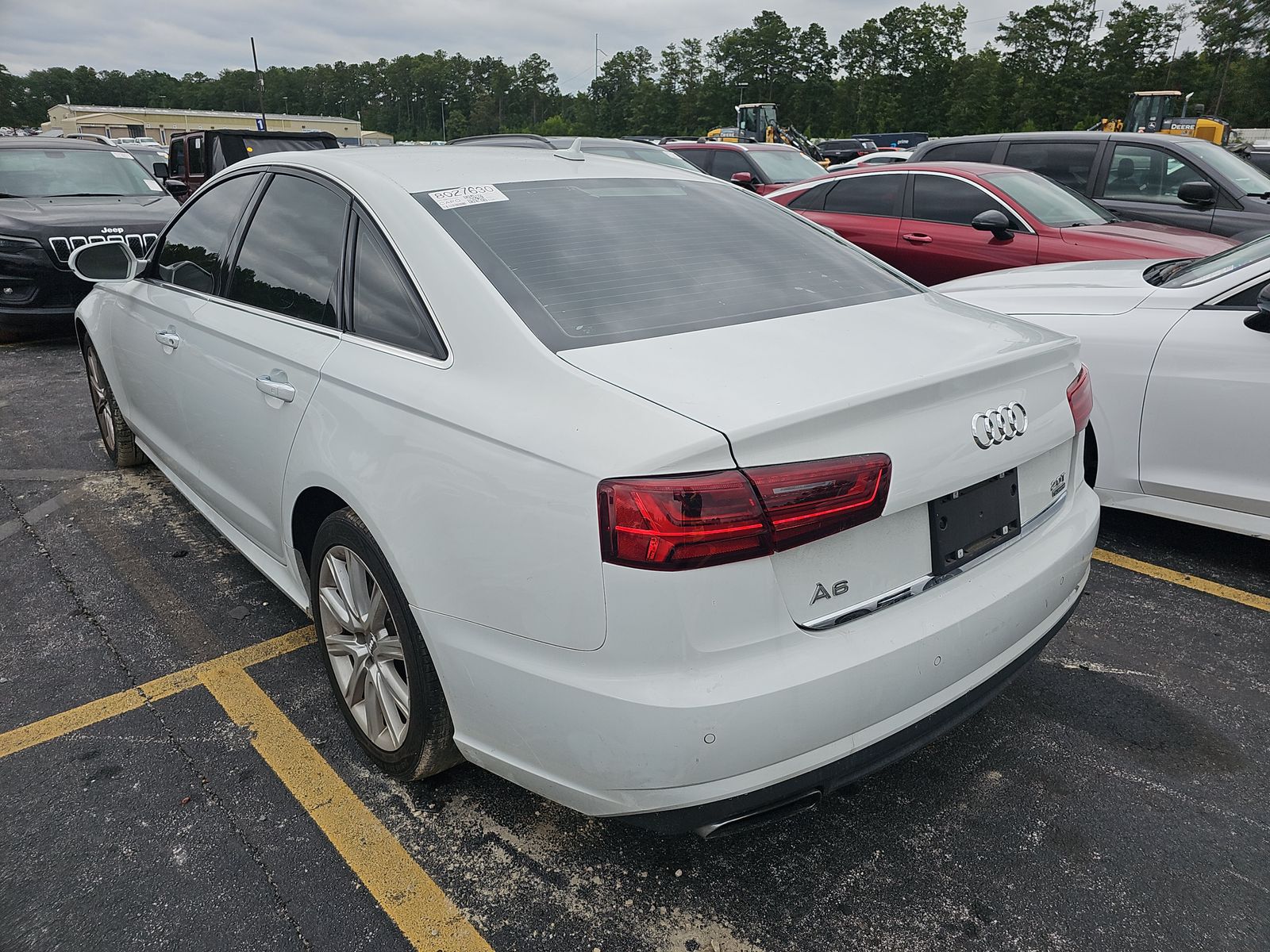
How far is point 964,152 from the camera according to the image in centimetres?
900

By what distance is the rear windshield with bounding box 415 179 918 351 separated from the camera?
2.12 metres

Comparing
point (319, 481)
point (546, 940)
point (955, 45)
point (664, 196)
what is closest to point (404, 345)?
point (319, 481)

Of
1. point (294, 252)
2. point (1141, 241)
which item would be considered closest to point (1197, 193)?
point (1141, 241)

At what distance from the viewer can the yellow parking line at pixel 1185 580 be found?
11.4 feet

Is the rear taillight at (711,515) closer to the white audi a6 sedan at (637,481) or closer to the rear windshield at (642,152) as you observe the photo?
the white audi a6 sedan at (637,481)

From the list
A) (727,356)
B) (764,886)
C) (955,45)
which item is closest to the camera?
(727,356)

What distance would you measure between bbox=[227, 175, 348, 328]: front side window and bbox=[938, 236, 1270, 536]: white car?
9.83 ft

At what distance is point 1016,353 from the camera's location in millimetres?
2180

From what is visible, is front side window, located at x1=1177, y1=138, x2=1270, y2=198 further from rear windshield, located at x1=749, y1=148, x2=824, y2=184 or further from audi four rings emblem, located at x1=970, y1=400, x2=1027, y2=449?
audi four rings emblem, located at x1=970, y1=400, x2=1027, y2=449

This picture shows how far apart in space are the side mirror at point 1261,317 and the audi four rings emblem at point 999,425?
5.80ft

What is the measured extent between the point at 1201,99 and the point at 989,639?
78169 mm

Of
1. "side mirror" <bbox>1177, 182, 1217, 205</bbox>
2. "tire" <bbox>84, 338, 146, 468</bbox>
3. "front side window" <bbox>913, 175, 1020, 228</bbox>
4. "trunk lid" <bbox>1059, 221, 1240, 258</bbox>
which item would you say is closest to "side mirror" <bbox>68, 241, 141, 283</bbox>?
"tire" <bbox>84, 338, 146, 468</bbox>

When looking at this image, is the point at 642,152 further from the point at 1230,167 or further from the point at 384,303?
the point at 384,303

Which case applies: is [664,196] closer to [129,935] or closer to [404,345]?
[404,345]
